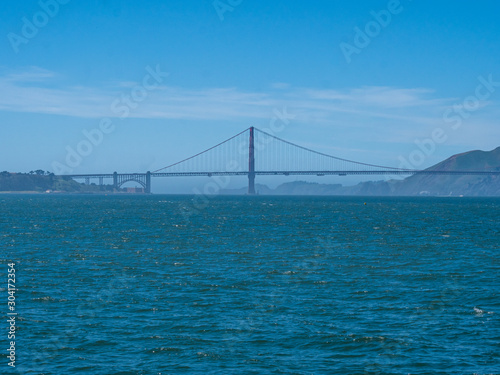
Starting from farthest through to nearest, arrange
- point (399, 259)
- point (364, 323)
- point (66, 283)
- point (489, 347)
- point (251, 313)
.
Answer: point (399, 259), point (66, 283), point (251, 313), point (364, 323), point (489, 347)

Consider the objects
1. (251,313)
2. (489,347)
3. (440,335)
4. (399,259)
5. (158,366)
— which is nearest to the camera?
(158,366)

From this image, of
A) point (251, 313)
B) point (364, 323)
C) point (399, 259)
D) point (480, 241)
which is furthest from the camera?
point (480, 241)

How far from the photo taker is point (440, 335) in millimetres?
21078

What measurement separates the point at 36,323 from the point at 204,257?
19582mm

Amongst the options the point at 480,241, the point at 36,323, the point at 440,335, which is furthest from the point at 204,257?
the point at 480,241

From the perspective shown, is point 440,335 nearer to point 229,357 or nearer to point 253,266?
point 229,357

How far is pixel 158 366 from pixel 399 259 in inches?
1043

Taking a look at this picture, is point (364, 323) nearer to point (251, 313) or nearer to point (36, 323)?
point (251, 313)

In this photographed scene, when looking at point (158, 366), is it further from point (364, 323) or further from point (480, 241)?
point (480, 241)

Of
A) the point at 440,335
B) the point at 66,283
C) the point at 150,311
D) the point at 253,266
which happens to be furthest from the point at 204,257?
the point at 440,335

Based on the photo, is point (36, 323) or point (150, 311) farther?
point (150, 311)

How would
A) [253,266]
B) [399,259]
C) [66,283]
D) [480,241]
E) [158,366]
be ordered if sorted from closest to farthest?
[158,366]
[66,283]
[253,266]
[399,259]
[480,241]

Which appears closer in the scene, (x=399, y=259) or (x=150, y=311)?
(x=150, y=311)

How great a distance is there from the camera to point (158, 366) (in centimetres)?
1780
